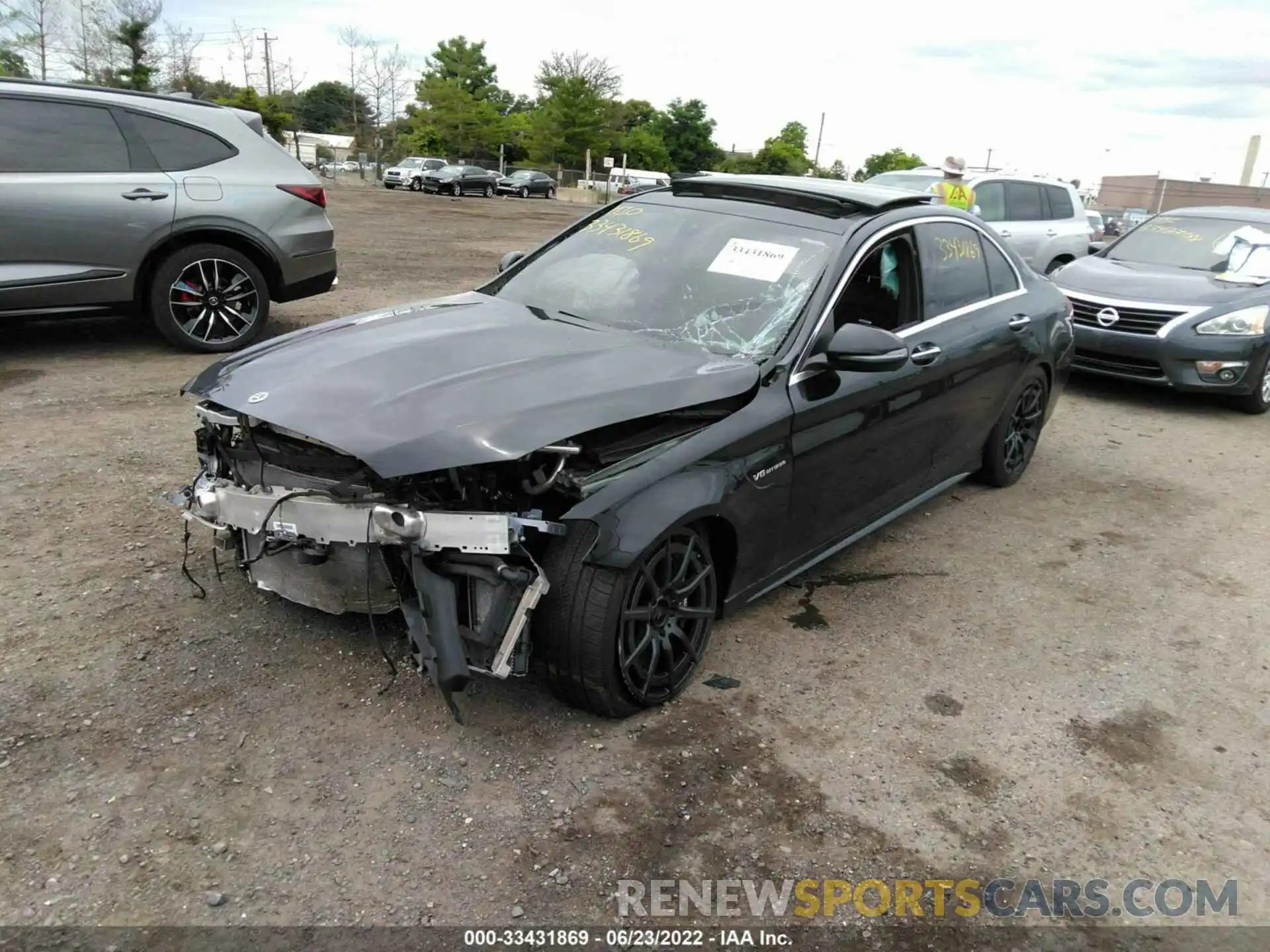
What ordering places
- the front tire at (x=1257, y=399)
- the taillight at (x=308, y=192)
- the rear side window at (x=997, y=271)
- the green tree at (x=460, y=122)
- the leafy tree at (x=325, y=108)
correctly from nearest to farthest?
the rear side window at (x=997, y=271) → the taillight at (x=308, y=192) → the front tire at (x=1257, y=399) → the green tree at (x=460, y=122) → the leafy tree at (x=325, y=108)

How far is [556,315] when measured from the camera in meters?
3.81

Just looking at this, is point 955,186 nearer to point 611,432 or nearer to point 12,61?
point 611,432

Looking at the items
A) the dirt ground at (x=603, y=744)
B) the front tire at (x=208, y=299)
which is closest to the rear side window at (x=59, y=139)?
the front tire at (x=208, y=299)

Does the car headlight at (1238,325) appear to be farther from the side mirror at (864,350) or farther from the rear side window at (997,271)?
the side mirror at (864,350)

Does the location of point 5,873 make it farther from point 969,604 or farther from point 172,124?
point 172,124

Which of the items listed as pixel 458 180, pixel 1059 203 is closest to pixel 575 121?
pixel 458 180

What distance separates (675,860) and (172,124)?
6658mm

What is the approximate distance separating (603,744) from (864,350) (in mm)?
1665

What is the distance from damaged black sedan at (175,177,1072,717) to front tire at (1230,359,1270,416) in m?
4.65

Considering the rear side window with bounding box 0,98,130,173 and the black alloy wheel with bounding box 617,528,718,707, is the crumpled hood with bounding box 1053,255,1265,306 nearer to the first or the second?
the black alloy wheel with bounding box 617,528,718,707

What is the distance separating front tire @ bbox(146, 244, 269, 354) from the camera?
671 centimetres

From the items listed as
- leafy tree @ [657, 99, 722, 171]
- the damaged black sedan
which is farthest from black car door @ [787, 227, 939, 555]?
leafy tree @ [657, 99, 722, 171]

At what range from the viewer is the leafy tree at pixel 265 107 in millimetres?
48562

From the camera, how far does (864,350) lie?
3.37 meters
